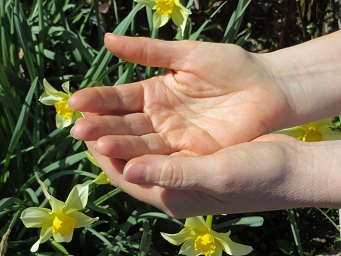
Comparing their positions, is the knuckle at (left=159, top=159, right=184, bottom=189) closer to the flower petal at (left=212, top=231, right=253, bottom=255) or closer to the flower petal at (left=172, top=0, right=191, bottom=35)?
the flower petal at (left=212, top=231, right=253, bottom=255)

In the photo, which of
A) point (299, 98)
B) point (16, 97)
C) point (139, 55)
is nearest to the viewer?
point (139, 55)

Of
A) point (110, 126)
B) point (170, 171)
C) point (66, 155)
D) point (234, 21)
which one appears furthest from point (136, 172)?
point (234, 21)

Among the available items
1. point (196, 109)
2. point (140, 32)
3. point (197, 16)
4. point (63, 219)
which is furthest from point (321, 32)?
point (63, 219)

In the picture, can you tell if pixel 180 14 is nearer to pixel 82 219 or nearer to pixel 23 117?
pixel 23 117

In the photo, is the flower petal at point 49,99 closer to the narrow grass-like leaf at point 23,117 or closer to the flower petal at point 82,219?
the narrow grass-like leaf at point 23,117

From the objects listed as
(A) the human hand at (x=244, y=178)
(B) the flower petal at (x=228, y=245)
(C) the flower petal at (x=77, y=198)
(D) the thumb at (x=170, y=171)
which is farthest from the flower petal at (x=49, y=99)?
(D) the thumb at (x=170, y=171)

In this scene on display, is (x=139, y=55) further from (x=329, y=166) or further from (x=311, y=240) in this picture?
(x=311, y=240)

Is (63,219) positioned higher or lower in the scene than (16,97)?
lower
